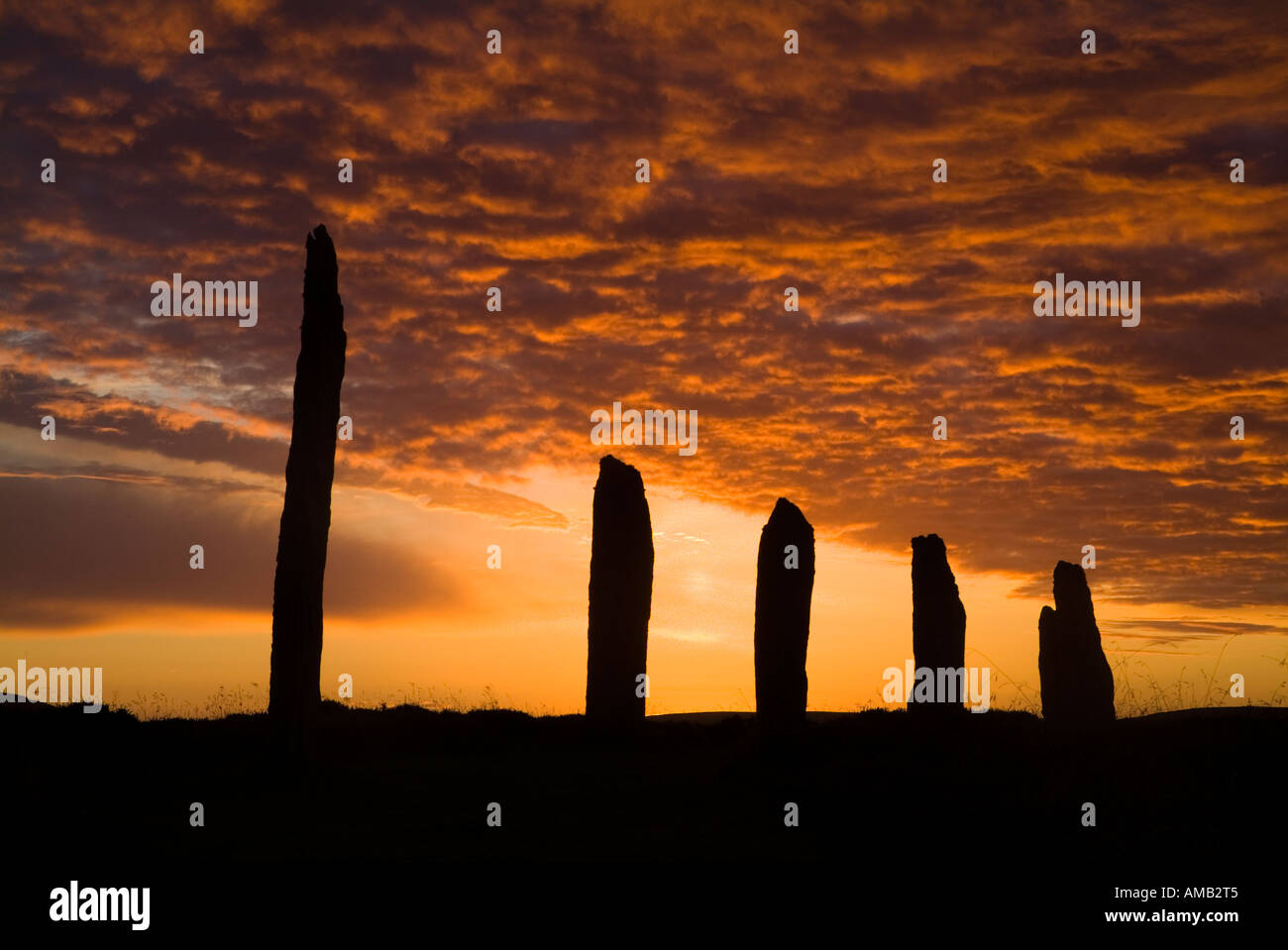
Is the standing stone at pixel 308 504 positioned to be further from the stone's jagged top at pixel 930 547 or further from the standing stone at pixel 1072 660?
the standing stone at pixel 1072 660

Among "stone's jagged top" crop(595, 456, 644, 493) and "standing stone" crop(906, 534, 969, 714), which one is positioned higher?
"stone's jagged top" crop(595, 456, 644, 493)

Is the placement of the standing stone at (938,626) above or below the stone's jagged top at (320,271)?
below

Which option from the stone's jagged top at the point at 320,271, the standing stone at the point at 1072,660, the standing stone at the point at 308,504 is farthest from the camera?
the standing stone at the point at 1072,660

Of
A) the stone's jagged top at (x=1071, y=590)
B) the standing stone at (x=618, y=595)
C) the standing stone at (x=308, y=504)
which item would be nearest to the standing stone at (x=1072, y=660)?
the stone's jagged top at (x=1071, y=590)

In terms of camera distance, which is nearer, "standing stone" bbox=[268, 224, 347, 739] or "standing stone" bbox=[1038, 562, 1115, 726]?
"standing stone" bbox=[268, 224, 347, 739]

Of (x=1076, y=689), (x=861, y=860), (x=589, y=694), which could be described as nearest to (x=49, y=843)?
(x=861, y=860)

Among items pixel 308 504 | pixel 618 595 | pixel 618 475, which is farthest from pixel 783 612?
pixel 308 504

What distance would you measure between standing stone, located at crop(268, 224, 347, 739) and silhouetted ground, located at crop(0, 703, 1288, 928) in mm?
1110

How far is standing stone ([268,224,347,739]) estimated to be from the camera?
52.8ft

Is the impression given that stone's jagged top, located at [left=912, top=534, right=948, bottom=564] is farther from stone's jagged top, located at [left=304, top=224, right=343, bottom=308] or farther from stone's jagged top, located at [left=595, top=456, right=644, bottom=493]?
stone's jagged top, located at [left=304, top=224, right=343, bottom=308]

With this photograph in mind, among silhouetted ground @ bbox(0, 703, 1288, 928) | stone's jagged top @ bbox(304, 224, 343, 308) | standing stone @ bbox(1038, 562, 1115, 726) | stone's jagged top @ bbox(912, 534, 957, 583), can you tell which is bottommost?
silhouetted ground @ bbox(0, 703, 1288, 928)

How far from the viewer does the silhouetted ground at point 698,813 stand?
30.4 feet

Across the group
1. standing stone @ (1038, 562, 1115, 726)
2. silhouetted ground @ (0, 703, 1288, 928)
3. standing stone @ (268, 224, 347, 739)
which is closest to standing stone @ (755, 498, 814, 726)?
silhouetted ground @ (0, 703, 1288, 928)

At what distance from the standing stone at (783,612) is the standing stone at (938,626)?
4593mm
